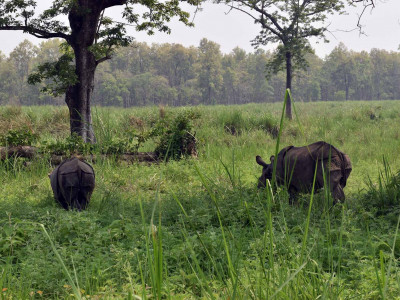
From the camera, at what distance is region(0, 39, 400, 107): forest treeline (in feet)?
249

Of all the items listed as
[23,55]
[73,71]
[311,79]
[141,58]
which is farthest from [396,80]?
[73,71]

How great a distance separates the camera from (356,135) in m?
13.7

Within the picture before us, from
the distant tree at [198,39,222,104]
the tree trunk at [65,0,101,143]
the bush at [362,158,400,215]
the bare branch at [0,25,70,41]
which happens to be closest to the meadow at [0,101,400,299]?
the bush at [362,158,400,215]

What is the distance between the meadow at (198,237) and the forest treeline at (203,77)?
66.0 meters

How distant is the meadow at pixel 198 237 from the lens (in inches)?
68.9

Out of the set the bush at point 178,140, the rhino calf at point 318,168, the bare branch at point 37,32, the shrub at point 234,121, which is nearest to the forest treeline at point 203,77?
the shrub at point 234,121

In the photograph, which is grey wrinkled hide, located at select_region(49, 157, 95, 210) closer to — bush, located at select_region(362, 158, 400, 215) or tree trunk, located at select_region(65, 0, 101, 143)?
bush, located at select_region(362, 158, 400, 215)

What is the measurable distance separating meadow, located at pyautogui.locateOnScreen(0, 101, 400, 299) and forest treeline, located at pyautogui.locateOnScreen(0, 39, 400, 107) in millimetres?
66018

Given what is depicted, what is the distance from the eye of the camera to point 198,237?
4.29ft

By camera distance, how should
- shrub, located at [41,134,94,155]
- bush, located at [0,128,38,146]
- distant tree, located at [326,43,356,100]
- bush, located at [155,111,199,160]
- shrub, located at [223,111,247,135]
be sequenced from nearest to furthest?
1. shrub, located at [41,134,94,155]
2. bush, located at [0,128,38,146]
3. bush, located at [155,111,199,160]
4. shrub, located at [223,111,247,135]
5. distant tree, located at [326,43,356,100]

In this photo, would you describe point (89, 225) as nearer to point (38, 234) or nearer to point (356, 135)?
point (38, 234)

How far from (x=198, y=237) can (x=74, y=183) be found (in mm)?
4375

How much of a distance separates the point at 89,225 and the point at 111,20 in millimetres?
9463

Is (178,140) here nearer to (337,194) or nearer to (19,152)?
(19,152)
